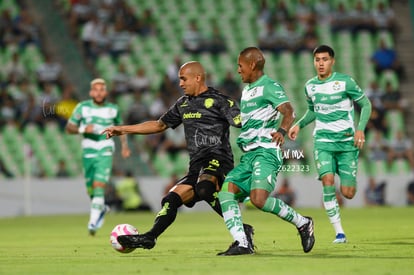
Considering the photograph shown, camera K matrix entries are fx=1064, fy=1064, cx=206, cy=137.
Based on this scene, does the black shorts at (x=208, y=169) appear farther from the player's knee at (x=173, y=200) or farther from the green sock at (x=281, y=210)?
the green sock at (x=281, y=210)

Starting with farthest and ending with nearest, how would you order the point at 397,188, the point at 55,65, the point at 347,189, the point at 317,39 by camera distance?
the point at 317,39 < the point at 55,65 < the point at 397,188 < the point at 347,189

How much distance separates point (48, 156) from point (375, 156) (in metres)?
8.75

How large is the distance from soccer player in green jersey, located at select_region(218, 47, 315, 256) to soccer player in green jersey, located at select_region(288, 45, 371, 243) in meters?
2.41

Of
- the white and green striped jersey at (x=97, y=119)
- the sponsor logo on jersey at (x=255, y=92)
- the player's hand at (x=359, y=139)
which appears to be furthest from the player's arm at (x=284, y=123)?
the white and green striped jersey at (x=97, y=119)

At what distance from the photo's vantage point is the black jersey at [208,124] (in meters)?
11.5

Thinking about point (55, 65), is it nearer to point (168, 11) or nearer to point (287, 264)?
point (168, 11)

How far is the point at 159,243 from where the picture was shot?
547 inches

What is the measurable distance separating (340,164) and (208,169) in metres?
2.88

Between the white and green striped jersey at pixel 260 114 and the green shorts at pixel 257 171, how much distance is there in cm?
9

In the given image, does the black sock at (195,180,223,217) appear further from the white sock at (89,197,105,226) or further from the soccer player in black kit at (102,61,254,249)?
the white sock at (89,197,105,226)

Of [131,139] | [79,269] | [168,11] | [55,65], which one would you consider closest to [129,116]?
[131,139]

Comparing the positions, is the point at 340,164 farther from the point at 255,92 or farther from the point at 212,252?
the point at 255,92

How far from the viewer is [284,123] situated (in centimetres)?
1089

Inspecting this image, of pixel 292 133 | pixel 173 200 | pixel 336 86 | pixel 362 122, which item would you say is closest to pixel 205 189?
pixel 173 200
